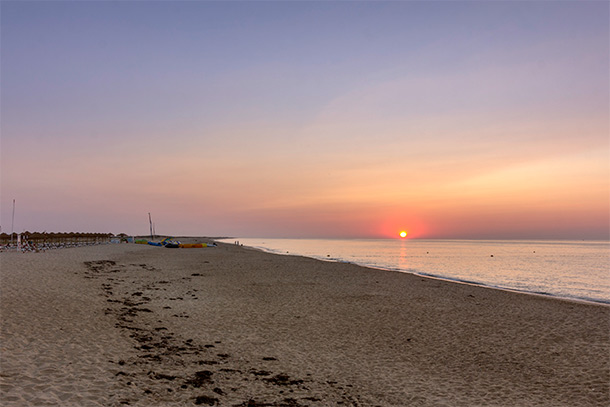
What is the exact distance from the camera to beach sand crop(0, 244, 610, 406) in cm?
877

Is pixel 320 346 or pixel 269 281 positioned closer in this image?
pixel 320 346

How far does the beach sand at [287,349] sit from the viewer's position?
345 inches

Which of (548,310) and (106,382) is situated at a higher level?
(106,382)

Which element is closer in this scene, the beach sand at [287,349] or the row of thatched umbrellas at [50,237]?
the beach sand at [287,349]

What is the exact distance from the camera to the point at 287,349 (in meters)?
12.4

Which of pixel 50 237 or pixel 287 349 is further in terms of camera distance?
pixel 50 237

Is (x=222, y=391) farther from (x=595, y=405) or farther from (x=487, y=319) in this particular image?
(x=487, y=319)

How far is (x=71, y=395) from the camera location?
25.2 ft

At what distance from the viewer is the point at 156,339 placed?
12.5m

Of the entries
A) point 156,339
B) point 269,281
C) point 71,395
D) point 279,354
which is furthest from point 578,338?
point 269,281

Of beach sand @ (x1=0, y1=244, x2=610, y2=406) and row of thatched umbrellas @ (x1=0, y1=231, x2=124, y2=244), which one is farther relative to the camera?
row of thatched umbrellas @ (x1=0, y1=231, x2=124, y2=244)

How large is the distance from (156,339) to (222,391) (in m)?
4.75

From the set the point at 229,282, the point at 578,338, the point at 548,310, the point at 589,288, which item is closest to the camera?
the point at 578,338

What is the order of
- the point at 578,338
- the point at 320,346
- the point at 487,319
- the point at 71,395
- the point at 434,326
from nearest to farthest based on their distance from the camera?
1. the point at 71,395
2. the point at 320,346
3. the point at 578,338
4. the point at 434,326
5. the point at 487,319
